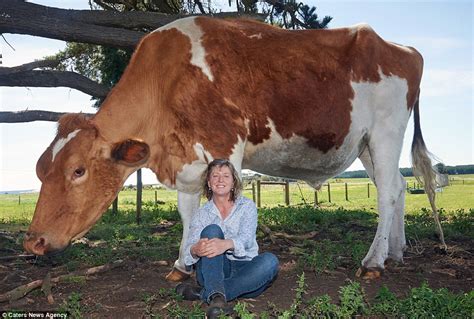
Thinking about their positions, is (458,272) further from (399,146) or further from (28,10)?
(28,10)

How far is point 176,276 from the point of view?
5742 mm

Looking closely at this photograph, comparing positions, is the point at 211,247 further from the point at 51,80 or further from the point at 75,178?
the point at 51,80

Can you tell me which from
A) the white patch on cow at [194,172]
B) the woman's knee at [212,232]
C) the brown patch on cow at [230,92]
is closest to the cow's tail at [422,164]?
the brown patch on cow at [230,92]

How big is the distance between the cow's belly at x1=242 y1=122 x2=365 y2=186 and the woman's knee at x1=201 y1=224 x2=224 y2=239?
5.24ft

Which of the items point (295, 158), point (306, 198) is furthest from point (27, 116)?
point (306, 198)

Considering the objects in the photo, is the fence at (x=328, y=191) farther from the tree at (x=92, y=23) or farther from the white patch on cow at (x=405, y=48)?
the white patch on cow at (x=405, y=48)

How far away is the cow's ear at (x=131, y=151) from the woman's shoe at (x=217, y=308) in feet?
5.67

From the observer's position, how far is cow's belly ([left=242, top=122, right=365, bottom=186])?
5.84 metres

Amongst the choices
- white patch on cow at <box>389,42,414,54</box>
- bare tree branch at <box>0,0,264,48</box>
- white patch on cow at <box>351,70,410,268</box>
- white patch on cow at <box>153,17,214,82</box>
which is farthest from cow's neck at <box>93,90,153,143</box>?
bare tree branch at <box>0,0,264,48</box>

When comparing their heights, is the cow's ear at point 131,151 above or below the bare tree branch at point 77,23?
below

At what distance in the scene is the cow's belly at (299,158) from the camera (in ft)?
19.1

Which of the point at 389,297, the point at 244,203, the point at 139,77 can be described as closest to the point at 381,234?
the point at 389,297

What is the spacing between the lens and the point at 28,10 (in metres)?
8.62

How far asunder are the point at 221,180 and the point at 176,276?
1740 mm
